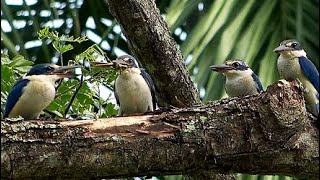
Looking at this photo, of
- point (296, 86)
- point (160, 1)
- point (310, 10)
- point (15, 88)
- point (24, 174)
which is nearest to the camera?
point (24, 174)

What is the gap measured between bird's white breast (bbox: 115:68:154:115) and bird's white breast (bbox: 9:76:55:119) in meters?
0.37

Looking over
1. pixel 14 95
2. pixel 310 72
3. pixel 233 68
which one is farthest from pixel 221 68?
pixel 14 95

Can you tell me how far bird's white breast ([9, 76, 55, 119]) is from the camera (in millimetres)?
4531

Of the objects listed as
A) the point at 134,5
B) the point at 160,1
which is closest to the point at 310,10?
the point at 160,1

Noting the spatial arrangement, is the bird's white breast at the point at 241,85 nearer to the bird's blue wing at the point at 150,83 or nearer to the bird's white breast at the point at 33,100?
the bird's blue wing at the point at 150,83

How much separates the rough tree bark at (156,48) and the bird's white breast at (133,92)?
0.34ft

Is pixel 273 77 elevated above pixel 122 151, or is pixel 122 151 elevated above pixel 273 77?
pixel 273 77

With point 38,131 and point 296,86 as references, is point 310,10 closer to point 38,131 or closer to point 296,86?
point 296,86

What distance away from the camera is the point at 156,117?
4.14m

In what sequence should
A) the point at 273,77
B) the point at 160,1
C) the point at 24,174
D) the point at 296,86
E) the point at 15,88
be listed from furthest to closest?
the point at 160,1 < the point at 273,77 < the point at 15,88 < the point at 296,86 < the point at 24,174

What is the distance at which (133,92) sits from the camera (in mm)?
4773

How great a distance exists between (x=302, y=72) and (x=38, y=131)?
56.1 inches

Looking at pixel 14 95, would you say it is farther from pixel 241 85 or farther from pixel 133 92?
pixel 241 85

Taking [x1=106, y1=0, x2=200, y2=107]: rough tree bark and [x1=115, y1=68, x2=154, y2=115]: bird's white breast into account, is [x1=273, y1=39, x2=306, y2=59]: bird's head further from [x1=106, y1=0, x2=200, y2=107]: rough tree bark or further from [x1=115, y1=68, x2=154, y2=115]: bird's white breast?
[x1=115, y1=68, x2=154, y2=115]: bird's white breast
